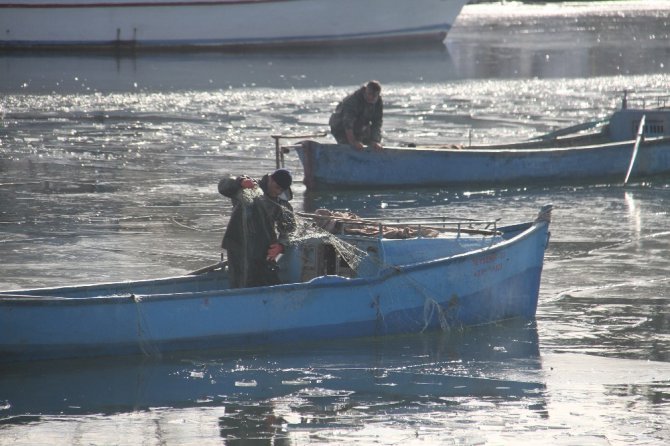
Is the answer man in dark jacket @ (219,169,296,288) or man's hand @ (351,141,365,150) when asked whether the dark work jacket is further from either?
man in dark jacket @ (219,169,296,288)

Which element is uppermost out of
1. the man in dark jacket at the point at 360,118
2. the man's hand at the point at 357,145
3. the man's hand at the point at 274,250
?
the man in dark jacket at the point at 360,118

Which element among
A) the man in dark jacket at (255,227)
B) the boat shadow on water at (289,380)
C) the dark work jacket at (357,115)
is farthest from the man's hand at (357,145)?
the man in dark jacket at (255,227)

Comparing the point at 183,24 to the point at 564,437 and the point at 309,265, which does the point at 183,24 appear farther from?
the point at 564,437

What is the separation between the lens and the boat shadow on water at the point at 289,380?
927cm

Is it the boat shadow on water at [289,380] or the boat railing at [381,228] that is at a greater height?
the boat railing at [381,228]

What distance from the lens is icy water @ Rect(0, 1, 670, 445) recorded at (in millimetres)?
8945

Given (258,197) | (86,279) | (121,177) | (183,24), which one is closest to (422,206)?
(121,177)

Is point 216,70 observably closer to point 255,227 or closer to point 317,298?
point 255,227

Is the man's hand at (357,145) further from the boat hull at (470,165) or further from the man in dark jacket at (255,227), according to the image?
the man in dark jacket at (255,227)

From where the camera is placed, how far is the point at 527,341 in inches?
431

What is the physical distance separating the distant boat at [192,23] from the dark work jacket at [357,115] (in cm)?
2693

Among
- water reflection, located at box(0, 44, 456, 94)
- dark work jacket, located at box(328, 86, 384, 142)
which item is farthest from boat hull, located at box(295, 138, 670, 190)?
water reflection, located at box(0, 44, 456, 94)

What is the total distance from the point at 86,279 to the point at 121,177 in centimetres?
666

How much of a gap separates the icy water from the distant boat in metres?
9.45
